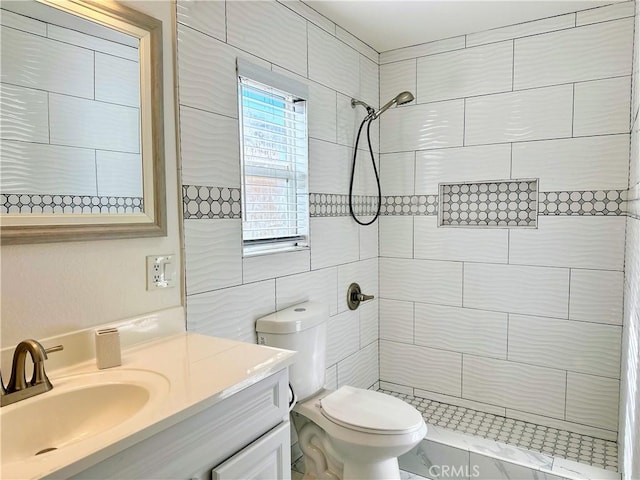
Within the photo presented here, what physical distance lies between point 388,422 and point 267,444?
→ 0.70 metres

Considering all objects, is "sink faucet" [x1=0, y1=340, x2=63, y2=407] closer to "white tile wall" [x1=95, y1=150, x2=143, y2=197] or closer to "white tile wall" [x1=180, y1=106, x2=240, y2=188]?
"white tile wall" [x1=95, y1=150, x2=143, y2=197]

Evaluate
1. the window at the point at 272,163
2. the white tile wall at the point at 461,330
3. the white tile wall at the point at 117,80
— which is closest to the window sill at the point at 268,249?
the window at the point at 272,163

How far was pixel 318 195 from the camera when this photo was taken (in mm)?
2303

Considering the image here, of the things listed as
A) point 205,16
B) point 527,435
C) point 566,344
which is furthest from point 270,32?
point 527,435

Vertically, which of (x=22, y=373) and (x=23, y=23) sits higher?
(x=23, y=23)

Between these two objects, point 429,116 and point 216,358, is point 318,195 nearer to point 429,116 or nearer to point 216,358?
point 429,116

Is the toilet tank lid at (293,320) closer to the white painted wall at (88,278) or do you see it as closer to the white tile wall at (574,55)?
the white painted wall at (88,278)

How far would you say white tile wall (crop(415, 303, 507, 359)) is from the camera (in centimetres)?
259

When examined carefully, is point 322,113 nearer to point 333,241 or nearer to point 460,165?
point 333,241

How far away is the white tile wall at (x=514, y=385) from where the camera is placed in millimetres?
2449

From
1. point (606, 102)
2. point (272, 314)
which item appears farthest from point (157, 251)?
point (606, 102)

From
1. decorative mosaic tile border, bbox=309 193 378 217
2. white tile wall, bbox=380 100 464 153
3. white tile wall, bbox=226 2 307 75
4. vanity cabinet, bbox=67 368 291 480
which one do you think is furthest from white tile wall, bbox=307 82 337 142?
vanity cabinet, bbox=67 368 291 480

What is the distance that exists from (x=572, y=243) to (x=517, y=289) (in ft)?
1.23

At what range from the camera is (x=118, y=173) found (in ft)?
4.48
